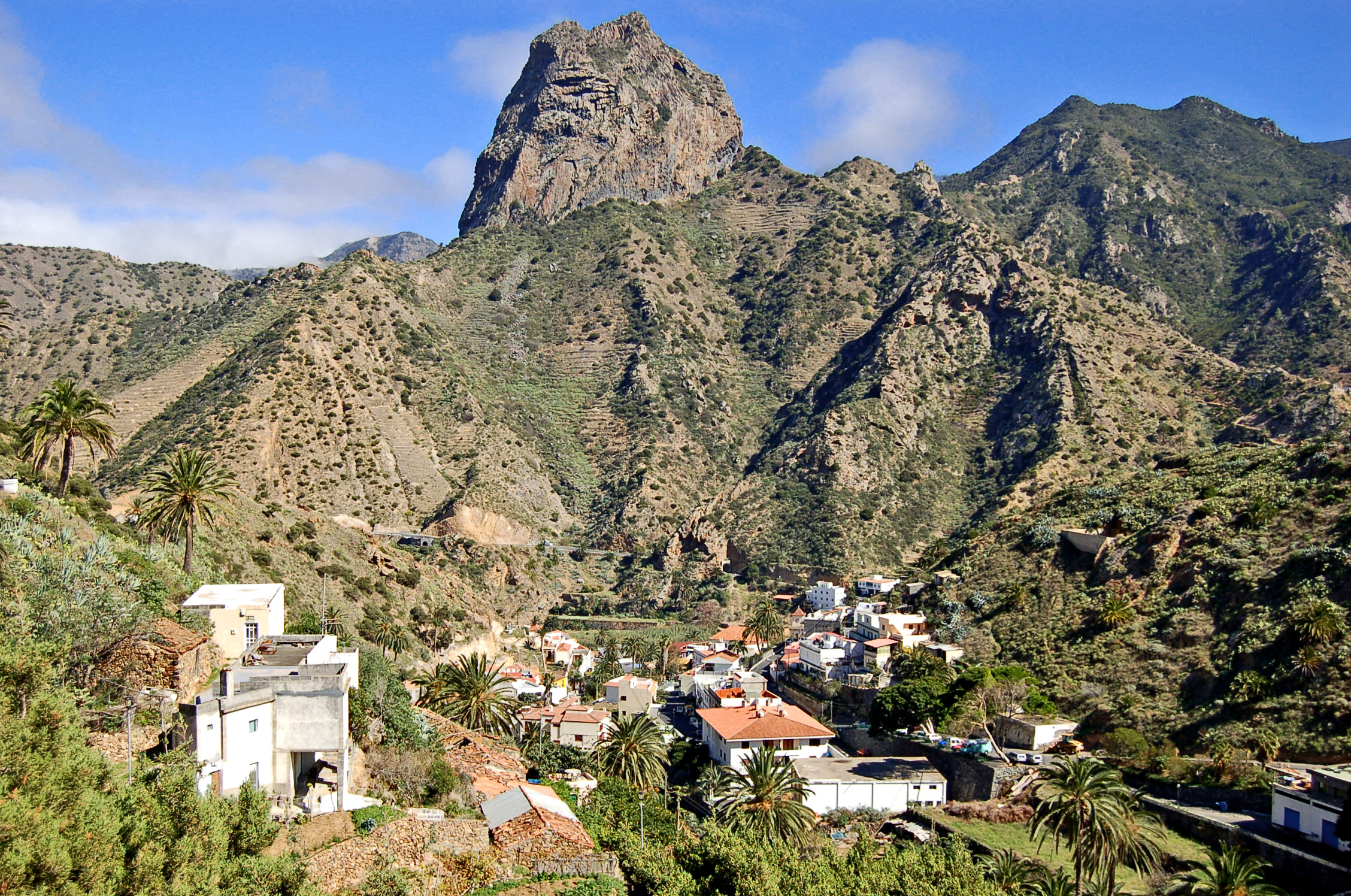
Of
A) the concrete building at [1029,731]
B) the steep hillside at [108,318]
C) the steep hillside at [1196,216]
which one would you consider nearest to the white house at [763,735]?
the concrete building at [1029,731]

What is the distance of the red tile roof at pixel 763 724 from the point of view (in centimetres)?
4150

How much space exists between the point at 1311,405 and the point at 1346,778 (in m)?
64.4

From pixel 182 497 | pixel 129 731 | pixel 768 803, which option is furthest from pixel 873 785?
pixel 129 731

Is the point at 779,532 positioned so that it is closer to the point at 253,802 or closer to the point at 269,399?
the point at 269,399

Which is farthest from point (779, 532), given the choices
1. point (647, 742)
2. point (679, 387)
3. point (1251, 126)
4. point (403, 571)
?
point (1251, 126)

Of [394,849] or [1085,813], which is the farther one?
[1085,813]

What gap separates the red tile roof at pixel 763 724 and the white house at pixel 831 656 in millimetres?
6567

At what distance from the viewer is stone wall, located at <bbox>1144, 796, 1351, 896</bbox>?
2589cm

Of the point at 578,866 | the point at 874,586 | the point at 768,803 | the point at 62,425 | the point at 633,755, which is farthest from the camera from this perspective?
the point at 874,586

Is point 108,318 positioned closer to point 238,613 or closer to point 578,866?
point 238,613

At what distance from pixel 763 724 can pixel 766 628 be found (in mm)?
25262

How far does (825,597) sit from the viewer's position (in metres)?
75.9

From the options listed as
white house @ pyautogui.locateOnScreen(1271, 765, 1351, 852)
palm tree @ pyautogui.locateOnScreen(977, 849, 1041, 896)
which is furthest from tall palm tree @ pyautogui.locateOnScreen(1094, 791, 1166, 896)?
white house @ pyautogui.locateOnScreen(1271, 765, 1351, 852)

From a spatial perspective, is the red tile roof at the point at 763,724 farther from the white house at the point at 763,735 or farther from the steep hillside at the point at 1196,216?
the steep hillside at the point at 1196,216
